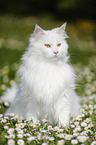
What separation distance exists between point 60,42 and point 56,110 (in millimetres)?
1097

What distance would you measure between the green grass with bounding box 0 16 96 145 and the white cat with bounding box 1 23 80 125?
23 cm

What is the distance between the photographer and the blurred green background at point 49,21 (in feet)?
42.3

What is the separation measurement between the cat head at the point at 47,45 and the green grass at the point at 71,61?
1.15 feet

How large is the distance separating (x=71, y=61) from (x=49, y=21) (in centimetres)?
1223

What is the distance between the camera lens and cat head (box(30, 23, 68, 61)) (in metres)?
3.24

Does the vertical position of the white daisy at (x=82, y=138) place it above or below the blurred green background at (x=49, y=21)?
below

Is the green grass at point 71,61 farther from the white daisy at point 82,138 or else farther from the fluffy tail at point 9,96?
the fluffy tail at point 9,96

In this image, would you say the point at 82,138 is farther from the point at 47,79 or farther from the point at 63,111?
the point at 47,79

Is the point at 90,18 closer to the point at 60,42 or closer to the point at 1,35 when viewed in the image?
the point at 1,35

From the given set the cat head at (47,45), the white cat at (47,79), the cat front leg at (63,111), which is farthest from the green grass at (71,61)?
the cat head at (47,45)

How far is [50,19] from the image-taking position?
70.1 feet

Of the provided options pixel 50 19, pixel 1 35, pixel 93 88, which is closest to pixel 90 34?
pixel 50 19

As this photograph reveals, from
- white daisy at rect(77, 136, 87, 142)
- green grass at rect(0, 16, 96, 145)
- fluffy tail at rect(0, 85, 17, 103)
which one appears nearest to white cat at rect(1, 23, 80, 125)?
green grass at rect(0, 16, 96, 145)

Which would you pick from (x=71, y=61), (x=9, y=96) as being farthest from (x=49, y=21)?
(x=9, y=96)
